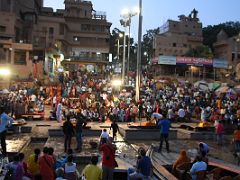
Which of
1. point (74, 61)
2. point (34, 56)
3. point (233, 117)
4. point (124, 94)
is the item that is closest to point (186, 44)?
point (74, 61)

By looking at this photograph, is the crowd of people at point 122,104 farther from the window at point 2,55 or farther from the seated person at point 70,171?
the seated person at point 70,171

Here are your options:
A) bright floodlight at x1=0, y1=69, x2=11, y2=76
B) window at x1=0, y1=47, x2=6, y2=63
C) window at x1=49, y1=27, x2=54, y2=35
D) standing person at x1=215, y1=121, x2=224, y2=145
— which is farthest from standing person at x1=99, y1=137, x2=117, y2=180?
window at x1=49, y1=27, x2=54, y2=35

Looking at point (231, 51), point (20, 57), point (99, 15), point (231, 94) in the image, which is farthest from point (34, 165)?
point (99, 15)

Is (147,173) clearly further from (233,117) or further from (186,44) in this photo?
(186,44)

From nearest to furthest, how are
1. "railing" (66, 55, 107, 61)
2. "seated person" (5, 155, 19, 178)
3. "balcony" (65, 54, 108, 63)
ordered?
1. "seated person" (5, 155, 19, 178)
2. "balcony" (65, 54, 108, 63)
3. "railing" (66, 55, 107, 61)

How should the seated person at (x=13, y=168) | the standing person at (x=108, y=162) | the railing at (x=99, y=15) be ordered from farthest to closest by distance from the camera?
the railing at (x=99, y=15), the standing person at (x=108, y=162), the seated person at (x=13, y=168)

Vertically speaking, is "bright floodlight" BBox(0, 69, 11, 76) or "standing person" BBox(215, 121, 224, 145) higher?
"bright floodlight" BBox(0, 69, 11, 76)

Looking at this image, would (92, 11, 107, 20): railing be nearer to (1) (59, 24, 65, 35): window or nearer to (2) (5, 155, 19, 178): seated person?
(1) (59, 24, 65, 35): window

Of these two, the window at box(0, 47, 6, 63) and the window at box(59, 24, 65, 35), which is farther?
the window at box(59, 24, 65, 35)

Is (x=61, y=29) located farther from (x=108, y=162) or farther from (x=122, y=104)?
(x=108, y=162)

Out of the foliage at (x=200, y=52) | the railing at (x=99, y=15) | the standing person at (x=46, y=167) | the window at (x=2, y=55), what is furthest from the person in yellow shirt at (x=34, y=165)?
the railing at (x=99, y=15)

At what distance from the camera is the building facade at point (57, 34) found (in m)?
51.3

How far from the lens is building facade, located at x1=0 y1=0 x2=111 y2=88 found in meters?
51.3

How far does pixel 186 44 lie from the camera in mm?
78062
